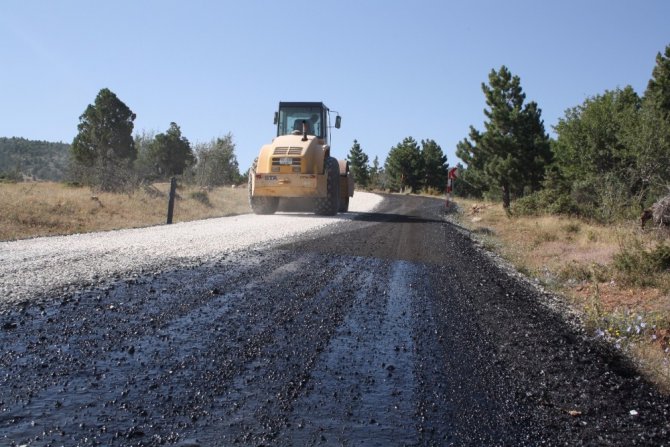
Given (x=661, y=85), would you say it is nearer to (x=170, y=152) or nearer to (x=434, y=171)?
Result: (x=434, y=171)

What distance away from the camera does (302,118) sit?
18375mm

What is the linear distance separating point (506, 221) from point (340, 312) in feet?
51.2

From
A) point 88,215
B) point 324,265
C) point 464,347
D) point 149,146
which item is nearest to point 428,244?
point 324,265

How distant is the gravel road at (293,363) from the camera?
95.6 inches

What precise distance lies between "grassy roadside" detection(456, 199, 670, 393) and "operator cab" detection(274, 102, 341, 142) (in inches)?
277

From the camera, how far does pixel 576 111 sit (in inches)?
1705

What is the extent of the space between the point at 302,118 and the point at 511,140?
25.5m

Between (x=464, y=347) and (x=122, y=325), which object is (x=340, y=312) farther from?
(x=122, y=325)

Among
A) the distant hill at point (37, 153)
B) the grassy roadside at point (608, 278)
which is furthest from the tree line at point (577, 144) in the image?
the distant hill at point (37, 153)


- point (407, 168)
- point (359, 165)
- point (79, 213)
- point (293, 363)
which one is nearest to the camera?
point (293, 363)

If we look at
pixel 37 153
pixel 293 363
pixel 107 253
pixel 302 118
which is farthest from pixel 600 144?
pixel 37 153

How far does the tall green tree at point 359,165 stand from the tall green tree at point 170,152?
2888 centimetres

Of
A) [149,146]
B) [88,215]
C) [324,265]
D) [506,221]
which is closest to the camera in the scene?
[324,265]

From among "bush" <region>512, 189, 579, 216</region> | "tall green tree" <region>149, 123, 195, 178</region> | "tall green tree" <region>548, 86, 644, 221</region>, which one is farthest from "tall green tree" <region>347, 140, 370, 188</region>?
"bush" <region>512, 189, 579, 216</region>
